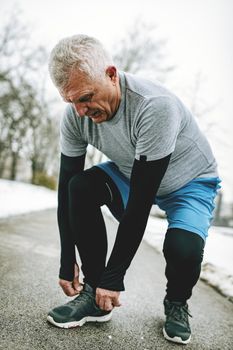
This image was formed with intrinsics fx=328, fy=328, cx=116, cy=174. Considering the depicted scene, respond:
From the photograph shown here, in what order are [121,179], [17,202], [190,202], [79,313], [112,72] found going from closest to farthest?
1. [112,72]
2. [79,313]
3. [190,202]
4. [121,179]
5. [17,202]

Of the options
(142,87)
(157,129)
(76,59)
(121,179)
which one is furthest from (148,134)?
(121,179)

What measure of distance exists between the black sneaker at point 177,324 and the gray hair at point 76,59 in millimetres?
1358

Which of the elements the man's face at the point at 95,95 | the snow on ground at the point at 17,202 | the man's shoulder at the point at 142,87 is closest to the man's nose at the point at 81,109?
the man's face at the point at 95,95

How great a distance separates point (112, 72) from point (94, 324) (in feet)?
4.58

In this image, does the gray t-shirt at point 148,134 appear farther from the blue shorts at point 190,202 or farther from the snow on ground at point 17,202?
the snow on ground at point 17,202

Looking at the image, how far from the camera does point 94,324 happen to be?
187 centimetres

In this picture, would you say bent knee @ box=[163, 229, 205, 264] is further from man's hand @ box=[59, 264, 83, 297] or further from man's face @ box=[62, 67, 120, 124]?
man's face @ box=[62, 67, 120, 124]

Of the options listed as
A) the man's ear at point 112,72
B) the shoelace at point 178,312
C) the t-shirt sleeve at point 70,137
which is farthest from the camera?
the t-shirt sleeve at point 70,137

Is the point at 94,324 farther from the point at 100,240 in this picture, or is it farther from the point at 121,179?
the point at 121,179

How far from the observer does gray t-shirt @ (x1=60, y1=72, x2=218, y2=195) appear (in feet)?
5.31

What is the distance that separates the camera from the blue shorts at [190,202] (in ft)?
6.09

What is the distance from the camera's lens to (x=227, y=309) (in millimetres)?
2740

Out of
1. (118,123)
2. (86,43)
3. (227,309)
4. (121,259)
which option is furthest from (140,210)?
(227,309)

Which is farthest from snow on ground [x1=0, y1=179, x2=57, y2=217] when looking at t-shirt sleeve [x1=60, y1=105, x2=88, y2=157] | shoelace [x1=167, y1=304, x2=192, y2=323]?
shoelace [x1=167, y1=304, x2=192, y2=323]
